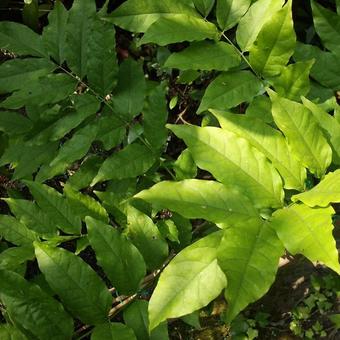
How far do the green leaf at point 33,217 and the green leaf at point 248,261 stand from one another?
27.9 inches

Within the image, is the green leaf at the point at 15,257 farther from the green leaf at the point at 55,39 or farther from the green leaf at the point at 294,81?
the green leaf at the point at 294,81

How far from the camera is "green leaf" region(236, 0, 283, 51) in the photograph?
1.37 meters

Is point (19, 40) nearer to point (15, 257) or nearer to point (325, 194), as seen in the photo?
point (15, 257)

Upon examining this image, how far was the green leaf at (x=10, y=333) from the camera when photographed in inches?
43.0

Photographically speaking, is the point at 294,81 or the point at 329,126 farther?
the point at 294,81

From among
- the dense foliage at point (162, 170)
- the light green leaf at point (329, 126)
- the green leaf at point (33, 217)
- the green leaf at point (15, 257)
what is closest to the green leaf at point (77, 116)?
the dense foliage at point (162, 170)

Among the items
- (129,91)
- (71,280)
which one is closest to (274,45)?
(129,91)

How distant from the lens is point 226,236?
0.97m

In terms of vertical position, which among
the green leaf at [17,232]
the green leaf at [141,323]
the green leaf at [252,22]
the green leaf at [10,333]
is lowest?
the green leaf at [141,323]

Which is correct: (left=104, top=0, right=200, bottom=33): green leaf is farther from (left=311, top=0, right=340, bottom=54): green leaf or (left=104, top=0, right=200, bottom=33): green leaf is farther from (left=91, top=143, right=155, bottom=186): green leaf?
(left=311, top=0, right=340, bottom=54): green leaf

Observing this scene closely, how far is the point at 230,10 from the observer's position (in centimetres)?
144

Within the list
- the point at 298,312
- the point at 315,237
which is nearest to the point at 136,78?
the point at 315,237

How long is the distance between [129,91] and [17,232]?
0.61m

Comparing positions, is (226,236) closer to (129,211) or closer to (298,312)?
(129,211)
